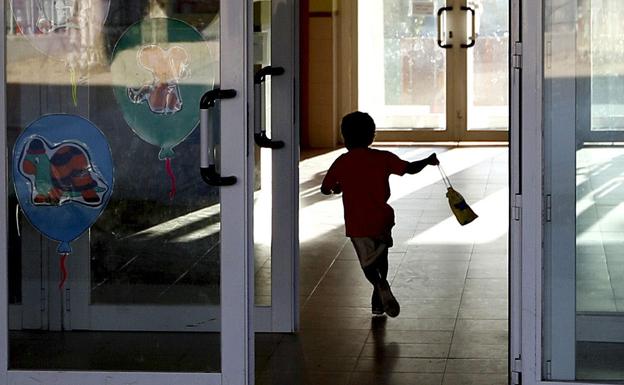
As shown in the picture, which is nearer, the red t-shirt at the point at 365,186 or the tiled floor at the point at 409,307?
the tiled floor at the point at 409,307

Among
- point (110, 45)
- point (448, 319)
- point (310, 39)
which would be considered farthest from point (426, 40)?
point (110, 45)

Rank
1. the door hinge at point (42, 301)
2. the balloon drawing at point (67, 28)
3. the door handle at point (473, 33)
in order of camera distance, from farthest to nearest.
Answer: the door handle at point (473, 33), the door hinge at point (42, 301), the balloon drawing at point (67, 28)

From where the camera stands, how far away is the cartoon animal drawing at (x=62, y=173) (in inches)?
200

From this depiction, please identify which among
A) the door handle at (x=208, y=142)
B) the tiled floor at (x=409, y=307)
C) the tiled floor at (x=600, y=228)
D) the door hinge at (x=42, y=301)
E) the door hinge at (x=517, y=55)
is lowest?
the tiled floor at (x=409, y=307)

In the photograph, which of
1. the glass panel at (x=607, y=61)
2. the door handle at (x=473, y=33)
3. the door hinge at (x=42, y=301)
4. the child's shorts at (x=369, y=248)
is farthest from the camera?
the door handle at (x=473, y=33)

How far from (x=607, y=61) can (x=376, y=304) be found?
242 centimetres

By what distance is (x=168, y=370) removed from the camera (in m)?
5.09

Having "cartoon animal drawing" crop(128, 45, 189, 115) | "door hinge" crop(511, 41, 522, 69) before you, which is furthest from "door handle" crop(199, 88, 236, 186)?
"door hinge" crop(511, 41, 522, 69)

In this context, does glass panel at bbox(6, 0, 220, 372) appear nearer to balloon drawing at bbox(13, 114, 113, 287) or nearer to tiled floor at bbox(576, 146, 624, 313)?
balloon drawing at bbox(13, 114, 113, 287)

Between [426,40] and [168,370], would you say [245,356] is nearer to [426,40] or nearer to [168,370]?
[168,370]

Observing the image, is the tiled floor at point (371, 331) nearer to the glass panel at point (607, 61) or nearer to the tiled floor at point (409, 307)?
the tiled floor at point (409, 307)

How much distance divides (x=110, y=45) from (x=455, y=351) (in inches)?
86.8

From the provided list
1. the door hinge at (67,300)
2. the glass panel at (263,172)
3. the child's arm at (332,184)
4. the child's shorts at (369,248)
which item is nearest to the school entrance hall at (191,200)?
the door hinge at (67,300)

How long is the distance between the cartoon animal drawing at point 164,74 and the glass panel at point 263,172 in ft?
3.96
